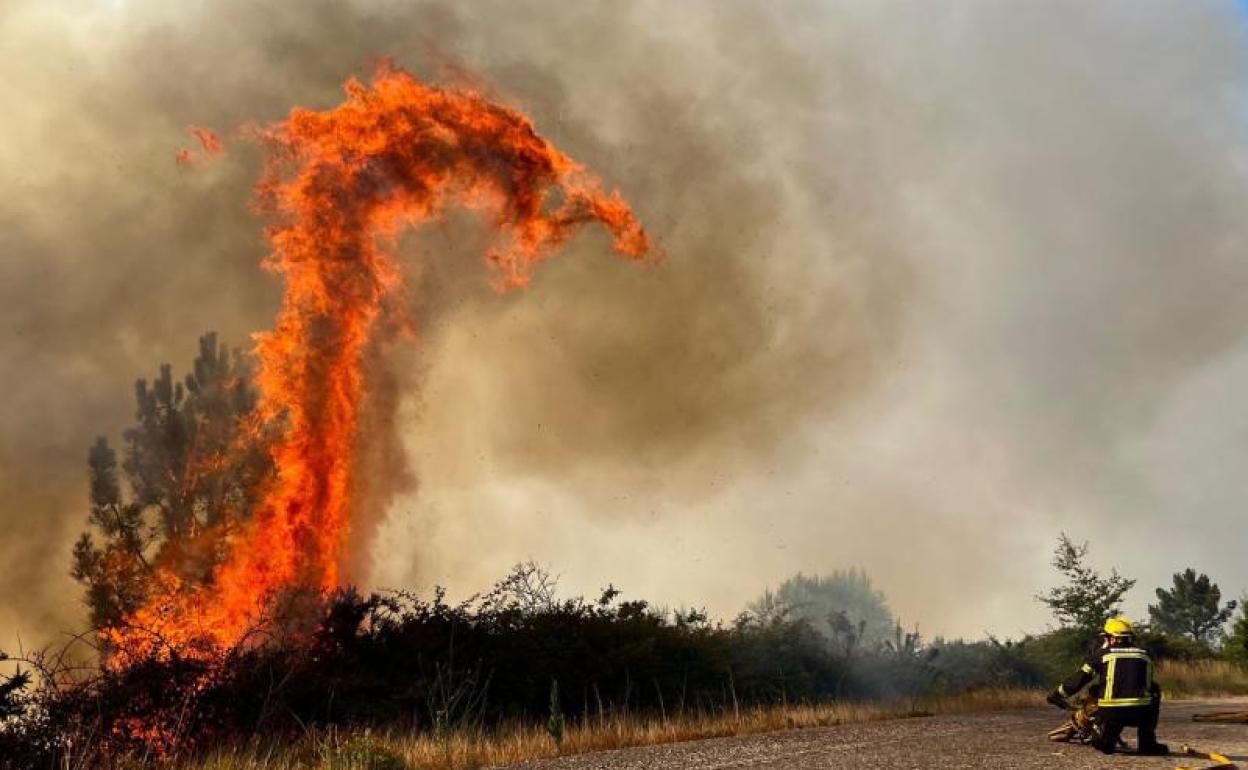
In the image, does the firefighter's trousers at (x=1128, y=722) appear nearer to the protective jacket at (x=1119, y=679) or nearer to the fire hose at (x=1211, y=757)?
the protective jacket at (x=1119, y=679)

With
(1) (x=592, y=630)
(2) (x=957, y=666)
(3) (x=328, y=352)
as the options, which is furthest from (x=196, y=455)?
(2) (x=957, y=666)

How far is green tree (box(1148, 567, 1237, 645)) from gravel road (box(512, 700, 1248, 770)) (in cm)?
6196

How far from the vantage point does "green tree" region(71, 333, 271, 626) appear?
24866mm

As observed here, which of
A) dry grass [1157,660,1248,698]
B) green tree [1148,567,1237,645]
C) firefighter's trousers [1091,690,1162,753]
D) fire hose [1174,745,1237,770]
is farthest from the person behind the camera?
green tree [1148,567,1237,645]

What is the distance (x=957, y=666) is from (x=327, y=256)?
20770 mm

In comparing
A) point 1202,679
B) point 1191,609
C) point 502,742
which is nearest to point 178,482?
point 502,742

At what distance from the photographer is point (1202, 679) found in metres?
25.1

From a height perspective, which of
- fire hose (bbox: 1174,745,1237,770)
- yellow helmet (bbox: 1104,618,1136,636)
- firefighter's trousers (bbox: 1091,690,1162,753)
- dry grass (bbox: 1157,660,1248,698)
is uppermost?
yellow helmet (bbox: 1104,618,1136,636)

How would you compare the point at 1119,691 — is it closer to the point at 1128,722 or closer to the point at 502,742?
the point at 1128,722

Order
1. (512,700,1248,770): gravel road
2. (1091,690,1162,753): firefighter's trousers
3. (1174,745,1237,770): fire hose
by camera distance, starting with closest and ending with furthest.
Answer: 1. (1174,745,1237,770): fire hose
2. (512,700,1248,770): gravel road
3. (1091,690,1162,753): firefighter's trousers

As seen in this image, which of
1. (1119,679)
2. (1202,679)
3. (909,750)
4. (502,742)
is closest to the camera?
(1119,679)

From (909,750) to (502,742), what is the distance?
201 inches

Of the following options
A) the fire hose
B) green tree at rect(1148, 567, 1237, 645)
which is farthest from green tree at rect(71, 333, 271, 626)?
green tree at rect(1148, 567, 1237, 645)

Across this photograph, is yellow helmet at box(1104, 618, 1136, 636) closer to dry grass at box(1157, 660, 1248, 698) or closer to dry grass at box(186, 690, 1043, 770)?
dry grass at box(186, 690, 1043, 770)
